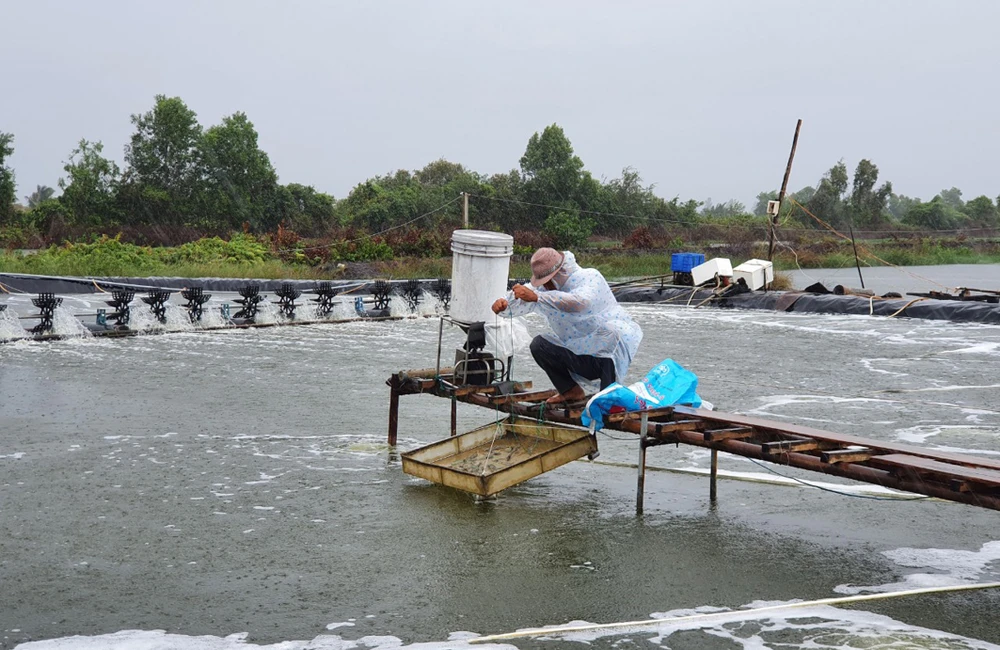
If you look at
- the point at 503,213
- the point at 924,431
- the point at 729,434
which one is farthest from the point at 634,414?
the point at 503,213

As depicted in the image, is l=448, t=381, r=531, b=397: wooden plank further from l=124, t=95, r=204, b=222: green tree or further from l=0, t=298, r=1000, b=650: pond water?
l=124, t=95, r=204, b=222: green tree

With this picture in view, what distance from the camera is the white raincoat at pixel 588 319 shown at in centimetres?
657

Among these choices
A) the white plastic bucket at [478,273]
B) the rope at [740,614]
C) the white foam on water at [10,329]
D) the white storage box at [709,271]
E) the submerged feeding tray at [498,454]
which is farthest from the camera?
the white storage box at [709,271]

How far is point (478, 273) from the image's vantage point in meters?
7.44

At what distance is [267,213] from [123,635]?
40991 mm

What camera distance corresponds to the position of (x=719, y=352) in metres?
15.1

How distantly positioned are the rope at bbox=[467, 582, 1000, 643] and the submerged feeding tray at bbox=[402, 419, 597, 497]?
180 cm

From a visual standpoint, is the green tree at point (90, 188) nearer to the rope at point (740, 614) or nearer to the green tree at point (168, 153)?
the green tree at point (168, 153)

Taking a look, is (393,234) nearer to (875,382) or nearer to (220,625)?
(875,382)

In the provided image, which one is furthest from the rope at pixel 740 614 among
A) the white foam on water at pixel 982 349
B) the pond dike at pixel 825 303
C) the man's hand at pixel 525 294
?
the pond dike at pixel 825 303

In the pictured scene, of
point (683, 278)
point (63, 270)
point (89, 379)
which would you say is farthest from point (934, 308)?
point (63, 270)

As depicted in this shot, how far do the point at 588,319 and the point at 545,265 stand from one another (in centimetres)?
45

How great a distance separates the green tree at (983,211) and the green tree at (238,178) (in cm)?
4852

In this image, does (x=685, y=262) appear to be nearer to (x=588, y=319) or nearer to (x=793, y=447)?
(x=588, y=319)
